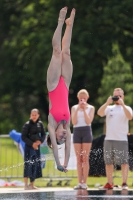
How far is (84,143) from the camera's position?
49.2 ft

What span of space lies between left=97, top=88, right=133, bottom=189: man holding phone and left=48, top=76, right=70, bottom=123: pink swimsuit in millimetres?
2854

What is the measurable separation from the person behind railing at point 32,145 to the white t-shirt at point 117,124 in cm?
151

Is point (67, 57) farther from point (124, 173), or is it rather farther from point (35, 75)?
point (35, 75)

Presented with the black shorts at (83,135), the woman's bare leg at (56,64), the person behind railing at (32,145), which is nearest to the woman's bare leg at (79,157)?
the black shorts at (83,135)

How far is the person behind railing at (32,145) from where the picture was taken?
601 inches

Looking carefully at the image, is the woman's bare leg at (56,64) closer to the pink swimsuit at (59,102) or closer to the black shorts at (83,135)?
the pink swimsuit at (59,102)

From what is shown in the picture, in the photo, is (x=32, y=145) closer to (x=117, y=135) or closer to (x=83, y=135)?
(x=83, y=135)

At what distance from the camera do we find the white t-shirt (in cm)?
1486

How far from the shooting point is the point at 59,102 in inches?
476

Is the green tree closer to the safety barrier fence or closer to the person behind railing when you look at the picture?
the safety barrier fence

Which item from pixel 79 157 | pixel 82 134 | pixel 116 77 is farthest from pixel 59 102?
pixel 116 77

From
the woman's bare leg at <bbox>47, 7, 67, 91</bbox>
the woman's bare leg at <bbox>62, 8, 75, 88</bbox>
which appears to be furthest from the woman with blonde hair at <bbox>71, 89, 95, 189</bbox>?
the woman's bare leg at <bbox>47, 7, 67, 91</bbox>

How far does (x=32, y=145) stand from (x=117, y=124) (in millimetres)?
1908

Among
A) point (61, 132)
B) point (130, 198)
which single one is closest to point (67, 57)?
point (61, 132)
